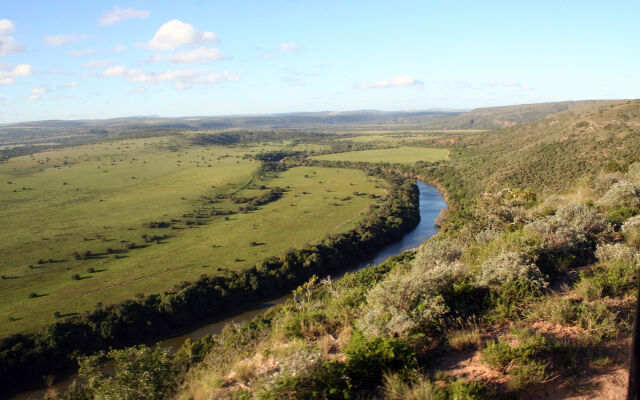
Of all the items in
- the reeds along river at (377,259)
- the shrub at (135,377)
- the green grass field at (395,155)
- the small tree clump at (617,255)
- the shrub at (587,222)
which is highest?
the shrub at (587,222)

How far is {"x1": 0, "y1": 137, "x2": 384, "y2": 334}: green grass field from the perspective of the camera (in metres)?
47.9

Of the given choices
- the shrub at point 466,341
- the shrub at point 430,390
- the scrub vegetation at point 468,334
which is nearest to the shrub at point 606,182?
the scrub vegetation at point 468,334

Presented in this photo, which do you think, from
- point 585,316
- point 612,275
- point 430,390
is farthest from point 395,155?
point 430,390

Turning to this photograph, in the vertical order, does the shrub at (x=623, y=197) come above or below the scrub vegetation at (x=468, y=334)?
above

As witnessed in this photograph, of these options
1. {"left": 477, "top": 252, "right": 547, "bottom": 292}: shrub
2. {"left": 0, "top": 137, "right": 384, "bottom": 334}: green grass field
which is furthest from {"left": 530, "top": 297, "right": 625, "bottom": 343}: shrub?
{"left": 0, "top": 137, "right": 384, "bottom": 334}: green grass field

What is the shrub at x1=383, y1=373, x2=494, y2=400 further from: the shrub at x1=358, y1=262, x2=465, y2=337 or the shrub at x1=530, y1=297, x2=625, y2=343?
the shrub at x1=530, y1=297, x2=625, y2=343

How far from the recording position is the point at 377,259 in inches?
2233

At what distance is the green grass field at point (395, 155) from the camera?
141 metres

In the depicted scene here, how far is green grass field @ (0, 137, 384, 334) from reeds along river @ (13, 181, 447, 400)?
30.8 ft

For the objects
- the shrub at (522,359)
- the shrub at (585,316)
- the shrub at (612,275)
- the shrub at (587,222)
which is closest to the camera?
the shrub at (522,359)

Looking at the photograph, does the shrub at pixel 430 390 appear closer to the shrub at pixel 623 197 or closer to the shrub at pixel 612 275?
the shrub at pixel 612 275

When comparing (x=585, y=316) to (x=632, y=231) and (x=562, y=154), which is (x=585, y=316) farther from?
(x=562, y=154)

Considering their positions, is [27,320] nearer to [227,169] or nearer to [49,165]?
[227,169]

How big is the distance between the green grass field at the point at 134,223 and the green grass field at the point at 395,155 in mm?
24002
